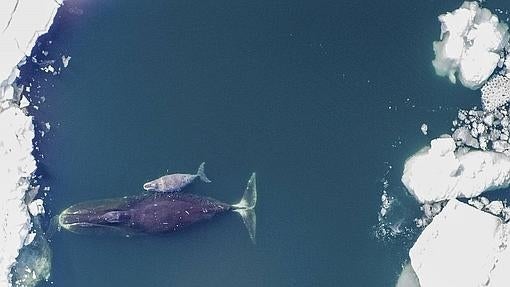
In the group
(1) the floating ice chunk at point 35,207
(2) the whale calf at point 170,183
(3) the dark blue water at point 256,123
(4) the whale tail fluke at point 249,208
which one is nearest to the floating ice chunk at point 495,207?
(3) the dark blue water at point 256,123

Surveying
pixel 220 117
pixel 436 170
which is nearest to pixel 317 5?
pixel 220 117

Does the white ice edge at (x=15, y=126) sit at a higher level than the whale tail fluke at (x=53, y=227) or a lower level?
higher

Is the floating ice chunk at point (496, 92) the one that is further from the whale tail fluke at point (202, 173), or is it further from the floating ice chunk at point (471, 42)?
the whale tail fluke at point (202, 173)

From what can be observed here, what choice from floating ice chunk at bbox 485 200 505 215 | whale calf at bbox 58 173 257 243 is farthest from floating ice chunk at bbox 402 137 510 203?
whale calf at bbox 58 173 257 243

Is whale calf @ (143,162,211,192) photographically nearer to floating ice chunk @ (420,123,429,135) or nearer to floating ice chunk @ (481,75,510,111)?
floating ice chunk @ (420,123,429,135)

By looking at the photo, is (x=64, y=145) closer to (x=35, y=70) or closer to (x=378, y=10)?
(x=35, y=70)
